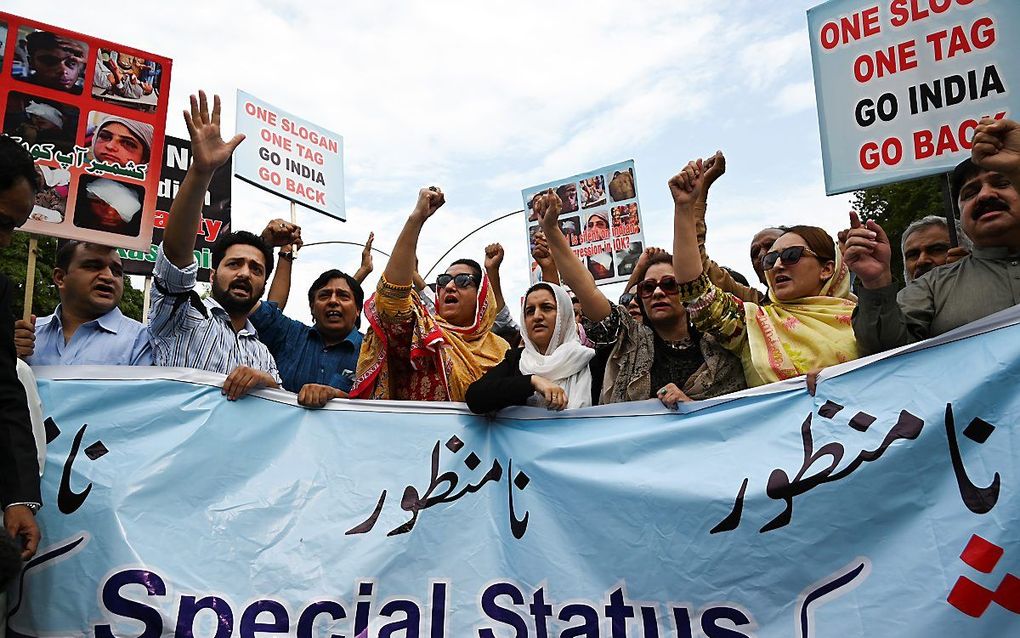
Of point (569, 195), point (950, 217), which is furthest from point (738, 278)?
point (569, 195)

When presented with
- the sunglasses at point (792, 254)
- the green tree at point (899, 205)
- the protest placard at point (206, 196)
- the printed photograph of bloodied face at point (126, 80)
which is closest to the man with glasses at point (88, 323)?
the printed photograph of bloodied face at point (126, 80)

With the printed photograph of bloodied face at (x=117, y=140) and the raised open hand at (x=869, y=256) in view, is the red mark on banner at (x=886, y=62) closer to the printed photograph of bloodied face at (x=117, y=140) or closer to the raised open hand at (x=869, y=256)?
the raised open hand at (x=869, y=256)

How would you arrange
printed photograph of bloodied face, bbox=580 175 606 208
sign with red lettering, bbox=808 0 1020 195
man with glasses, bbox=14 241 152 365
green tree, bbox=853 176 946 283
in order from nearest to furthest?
man with glasses, bbox=14 241 152 365 → sign with red lettering, bbox=808 0 1020 195 → printed photograph of bloodied face, bbox=580 175 606 208 → green tree, bbox=853 176 946 283

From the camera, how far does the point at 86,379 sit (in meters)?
2.99

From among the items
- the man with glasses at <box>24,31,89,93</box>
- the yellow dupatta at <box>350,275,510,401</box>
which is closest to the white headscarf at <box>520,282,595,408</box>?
the yellow dupatta at <box>350,275,510,401</box>

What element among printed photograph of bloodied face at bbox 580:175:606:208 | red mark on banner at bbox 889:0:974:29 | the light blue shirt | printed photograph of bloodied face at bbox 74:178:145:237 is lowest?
the light blue shirt

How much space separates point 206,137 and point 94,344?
3.24 feet

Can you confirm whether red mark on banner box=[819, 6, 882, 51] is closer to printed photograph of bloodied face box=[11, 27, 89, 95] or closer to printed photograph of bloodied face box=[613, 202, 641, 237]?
printed photograph of bloodied face box=[11, 27, 89, 95]

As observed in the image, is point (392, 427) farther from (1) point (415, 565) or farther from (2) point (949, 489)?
(2) point (949, 489)

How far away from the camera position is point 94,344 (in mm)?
3209

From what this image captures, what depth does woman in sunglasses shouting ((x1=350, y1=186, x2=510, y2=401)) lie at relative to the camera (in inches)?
128

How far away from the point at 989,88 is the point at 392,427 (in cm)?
307

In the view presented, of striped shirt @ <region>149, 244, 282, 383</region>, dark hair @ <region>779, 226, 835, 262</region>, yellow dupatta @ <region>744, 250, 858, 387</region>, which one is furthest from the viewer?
dark hair @ <region>779, 226, 835, 262</region>

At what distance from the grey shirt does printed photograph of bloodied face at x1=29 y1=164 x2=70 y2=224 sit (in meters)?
3.11
